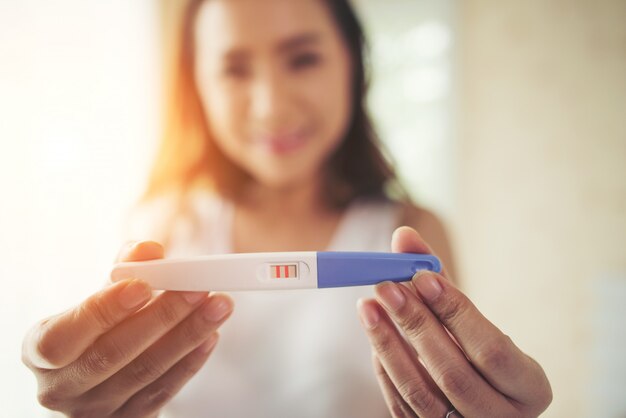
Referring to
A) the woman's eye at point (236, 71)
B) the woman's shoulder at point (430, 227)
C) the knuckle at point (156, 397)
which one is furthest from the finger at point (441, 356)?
the woman's eye at point (236, 71)

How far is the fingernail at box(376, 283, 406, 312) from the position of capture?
0.36 metres

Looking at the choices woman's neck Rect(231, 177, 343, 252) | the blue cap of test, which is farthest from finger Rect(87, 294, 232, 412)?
woman's neck Rect(231, 177, 343, 252)

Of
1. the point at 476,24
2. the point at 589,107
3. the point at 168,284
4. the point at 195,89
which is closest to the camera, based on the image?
the point at 168,284

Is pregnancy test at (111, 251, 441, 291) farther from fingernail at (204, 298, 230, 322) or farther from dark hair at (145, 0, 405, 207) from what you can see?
dark hair at (145, 0, 405, 207)

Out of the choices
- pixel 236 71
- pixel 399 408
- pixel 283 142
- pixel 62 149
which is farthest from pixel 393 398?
pixel 62 149

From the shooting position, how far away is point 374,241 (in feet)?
2.58

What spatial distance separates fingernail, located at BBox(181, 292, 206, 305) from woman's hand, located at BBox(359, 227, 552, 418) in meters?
0.15

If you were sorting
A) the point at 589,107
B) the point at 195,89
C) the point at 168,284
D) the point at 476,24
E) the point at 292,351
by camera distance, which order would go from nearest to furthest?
the point at 168,284 < the point at 292,351 < the point at 195,89 < the point at 589,107 < the point at 476,24

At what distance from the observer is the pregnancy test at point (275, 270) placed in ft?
1.16

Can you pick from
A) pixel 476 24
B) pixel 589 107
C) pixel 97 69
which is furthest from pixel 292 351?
pixel 476 24

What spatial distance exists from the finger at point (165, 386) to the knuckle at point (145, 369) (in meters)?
0.05

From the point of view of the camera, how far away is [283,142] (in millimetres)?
763

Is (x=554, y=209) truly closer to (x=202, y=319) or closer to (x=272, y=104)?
(x=272, y=104)

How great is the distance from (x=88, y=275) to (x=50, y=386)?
0.44 metres
